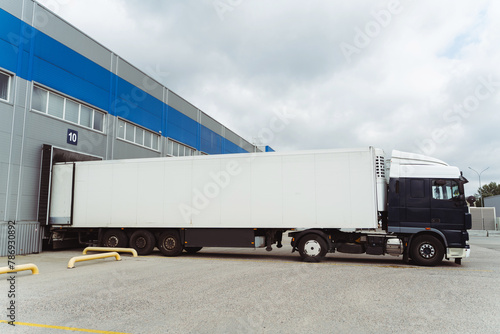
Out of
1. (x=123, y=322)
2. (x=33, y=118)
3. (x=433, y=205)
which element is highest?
(x=33, y=118)

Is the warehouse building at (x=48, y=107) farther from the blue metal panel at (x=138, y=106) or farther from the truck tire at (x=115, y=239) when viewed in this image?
the truck tire at (x=115, y=239)

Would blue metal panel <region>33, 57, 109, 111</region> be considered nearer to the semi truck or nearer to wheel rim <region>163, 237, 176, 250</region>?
the semi truck

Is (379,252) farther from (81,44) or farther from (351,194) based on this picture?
Answer: (81,44)

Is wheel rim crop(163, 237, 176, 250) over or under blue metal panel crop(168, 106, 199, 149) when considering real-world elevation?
under

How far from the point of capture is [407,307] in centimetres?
568

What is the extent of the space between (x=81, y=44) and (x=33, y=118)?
4.63m

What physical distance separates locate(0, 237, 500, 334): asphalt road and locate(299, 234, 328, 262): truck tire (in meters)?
0.86

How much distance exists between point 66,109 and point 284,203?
10.9m

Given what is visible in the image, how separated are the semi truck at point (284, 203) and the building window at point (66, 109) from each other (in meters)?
3.50

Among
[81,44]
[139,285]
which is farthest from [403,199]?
[81,44]

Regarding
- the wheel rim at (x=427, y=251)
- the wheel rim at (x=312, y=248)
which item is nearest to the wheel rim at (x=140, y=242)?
the wheel rim at (x=312, y=248)

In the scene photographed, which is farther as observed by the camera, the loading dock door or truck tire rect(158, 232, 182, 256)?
the loading dock door

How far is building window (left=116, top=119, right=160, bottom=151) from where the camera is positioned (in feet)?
64.9

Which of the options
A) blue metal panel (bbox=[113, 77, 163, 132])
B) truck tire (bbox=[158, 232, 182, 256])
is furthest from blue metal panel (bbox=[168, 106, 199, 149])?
truck tire (bbox=[158, 232, 182, 256])
